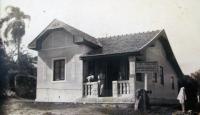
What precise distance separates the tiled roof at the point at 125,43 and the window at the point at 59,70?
3.55 ft

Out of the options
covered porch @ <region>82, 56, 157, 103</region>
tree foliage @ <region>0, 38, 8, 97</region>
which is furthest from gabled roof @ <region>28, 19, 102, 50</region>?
tree foliage @ <region>0, 38, 8, 97</region>

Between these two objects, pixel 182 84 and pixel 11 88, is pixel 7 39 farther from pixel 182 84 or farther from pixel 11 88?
pixel 182 84

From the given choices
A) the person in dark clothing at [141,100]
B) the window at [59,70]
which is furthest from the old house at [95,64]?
the person in dark clothing at [141,100]

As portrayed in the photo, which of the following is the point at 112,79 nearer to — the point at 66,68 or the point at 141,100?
the point at 66,68

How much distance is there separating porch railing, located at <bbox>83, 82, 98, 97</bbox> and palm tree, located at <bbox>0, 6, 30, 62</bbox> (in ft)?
7.55

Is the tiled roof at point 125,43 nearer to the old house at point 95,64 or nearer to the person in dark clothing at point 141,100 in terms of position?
the old house at point 95,64

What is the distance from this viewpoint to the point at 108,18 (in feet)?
26.9

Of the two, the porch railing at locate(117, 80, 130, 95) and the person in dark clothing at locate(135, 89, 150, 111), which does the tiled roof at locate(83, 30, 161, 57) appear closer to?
the porch railing at locate(117, 80, 130, 95)

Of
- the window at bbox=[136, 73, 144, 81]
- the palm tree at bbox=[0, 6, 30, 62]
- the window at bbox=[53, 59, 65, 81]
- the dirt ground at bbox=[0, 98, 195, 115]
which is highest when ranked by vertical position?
the palm tree at bbox=[0, 6, 30, 62]

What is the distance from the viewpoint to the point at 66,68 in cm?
1188

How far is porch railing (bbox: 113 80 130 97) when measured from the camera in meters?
10.5

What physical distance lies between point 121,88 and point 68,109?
5.74ft

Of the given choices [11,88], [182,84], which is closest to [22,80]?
[11,88]

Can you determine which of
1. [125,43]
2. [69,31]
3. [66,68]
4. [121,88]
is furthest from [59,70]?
[121,88]
